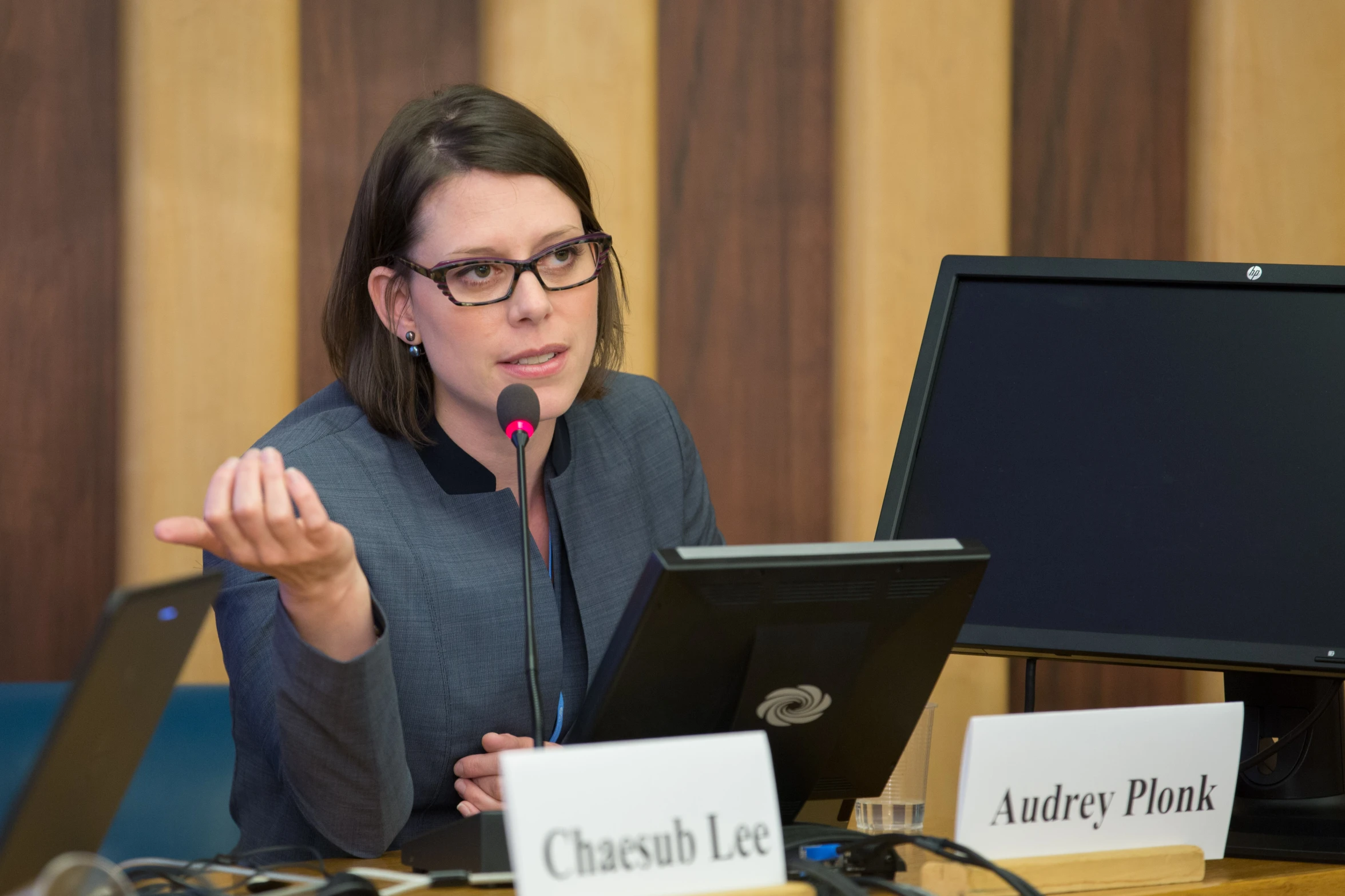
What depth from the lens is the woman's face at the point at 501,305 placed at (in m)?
1.56

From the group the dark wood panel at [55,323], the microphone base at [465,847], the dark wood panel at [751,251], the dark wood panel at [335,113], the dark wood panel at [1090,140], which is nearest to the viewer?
the microphone base at [465,847]

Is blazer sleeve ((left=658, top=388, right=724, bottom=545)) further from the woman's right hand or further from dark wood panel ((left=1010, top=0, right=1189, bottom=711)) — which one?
dark wood panel ((left=1010, top=0, right=1189, bottom=711))

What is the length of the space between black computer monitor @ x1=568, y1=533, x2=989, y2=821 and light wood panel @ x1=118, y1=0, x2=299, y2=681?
4.31ft

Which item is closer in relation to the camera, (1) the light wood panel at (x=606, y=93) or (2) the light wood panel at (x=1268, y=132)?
(1) the light wood panel at (x=606, y=93)

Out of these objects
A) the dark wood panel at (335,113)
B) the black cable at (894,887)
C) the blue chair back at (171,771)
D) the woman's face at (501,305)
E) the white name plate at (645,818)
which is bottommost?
the blue chair back at (171,771)

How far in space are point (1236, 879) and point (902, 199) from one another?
162 centimetres

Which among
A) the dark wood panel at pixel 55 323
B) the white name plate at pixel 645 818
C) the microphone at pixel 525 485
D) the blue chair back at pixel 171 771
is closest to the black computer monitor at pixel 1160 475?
the microphone at pixel 525 485

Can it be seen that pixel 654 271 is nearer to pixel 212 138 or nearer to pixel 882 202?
pixel 882 202

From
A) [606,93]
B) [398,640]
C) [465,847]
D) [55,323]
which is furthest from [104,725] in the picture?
[606,93]

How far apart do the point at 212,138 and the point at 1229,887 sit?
1904 millimetres

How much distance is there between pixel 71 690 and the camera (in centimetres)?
81

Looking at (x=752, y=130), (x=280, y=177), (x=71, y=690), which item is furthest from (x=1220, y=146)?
(x=71, y=690)

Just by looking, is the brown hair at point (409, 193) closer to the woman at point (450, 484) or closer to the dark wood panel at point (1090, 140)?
the woman at point (450, 484)

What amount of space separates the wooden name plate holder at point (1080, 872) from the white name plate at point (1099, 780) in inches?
0.5
